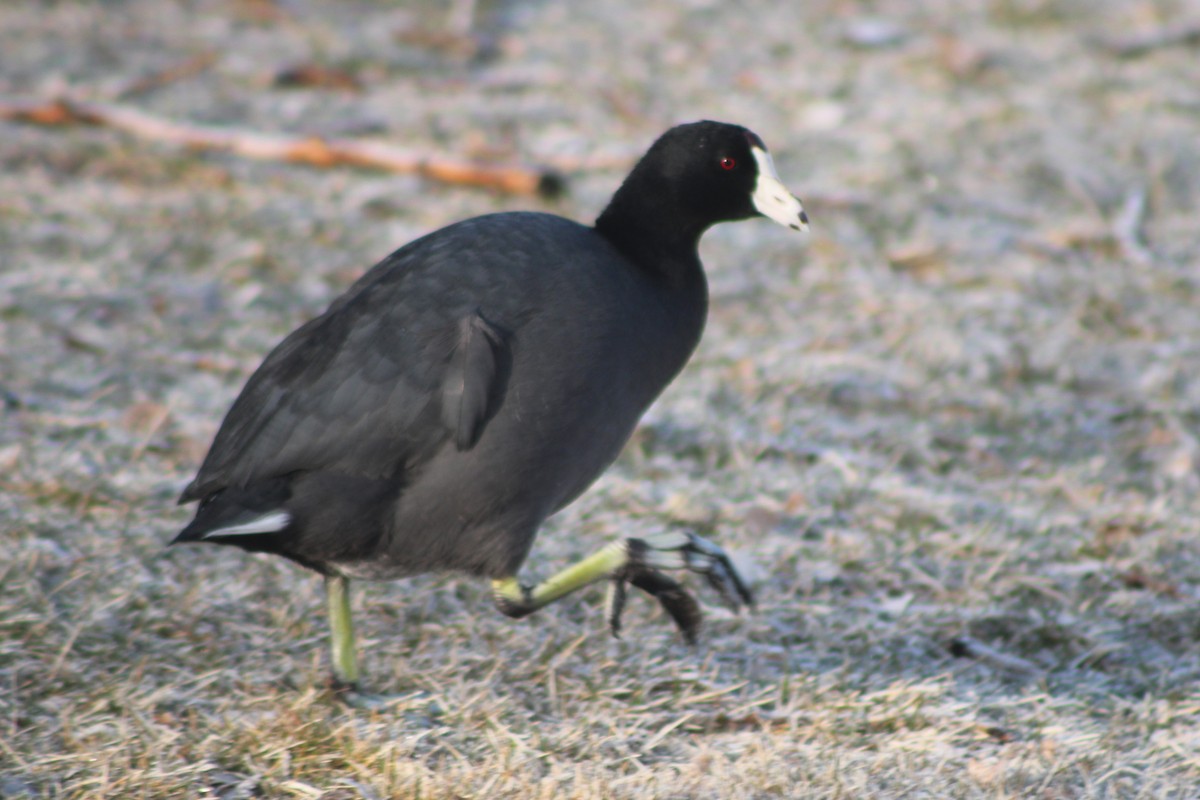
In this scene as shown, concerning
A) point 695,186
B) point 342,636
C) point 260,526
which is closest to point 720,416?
point 695,186

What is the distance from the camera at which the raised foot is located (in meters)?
2.80

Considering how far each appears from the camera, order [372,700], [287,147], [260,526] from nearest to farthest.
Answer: [260,526]
[372,700]
[287,147]

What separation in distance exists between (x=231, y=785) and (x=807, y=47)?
534 cm

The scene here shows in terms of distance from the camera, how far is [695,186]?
119 inches

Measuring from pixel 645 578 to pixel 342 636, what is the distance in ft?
2.00

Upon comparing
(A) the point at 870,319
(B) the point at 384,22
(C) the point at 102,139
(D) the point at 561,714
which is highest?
(B) the point at 384,22

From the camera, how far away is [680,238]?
9.91ft

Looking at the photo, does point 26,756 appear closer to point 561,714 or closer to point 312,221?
point 561,714

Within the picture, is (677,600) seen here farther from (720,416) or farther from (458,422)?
(720,416)

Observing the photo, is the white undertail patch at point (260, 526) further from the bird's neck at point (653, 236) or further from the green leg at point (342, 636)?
the bird's neck at point (653, 236)

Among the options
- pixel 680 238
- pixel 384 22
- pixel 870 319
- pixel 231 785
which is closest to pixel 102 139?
pixel 384 22

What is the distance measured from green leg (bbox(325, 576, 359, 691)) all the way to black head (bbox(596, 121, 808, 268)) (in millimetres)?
922

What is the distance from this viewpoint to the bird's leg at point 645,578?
2.79m

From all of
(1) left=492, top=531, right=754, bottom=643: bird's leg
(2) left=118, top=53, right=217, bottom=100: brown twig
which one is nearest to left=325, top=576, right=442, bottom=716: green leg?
(1) left=492, top=531, right=754, bottom=643: bird's leg
